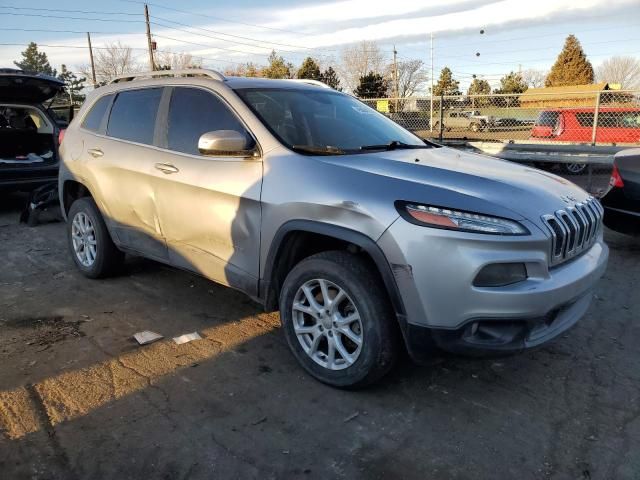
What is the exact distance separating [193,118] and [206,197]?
2.28 feet

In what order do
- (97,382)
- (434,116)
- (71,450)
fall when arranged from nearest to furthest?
(71,450), (97,382), (434,116)

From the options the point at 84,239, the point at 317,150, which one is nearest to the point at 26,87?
the point at 84,239

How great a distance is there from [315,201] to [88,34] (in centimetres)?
5535

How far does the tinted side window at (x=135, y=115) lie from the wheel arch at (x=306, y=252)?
65.6 inches

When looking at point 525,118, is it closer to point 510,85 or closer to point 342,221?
point 342,221

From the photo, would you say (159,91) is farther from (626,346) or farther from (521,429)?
(626,346)

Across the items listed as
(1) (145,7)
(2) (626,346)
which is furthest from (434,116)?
(1) (145,7)

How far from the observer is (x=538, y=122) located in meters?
13.7

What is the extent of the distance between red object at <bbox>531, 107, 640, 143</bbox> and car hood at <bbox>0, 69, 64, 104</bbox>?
11.0m

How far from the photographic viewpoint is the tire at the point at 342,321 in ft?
9.55

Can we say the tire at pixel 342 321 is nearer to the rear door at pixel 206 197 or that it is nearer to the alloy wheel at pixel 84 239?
the rear door at pixel 206 197

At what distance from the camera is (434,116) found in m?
15.1

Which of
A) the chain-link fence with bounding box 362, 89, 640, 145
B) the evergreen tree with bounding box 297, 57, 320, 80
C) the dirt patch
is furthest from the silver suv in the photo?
the evergreen tree with bounding box 297, 57, 320, 80

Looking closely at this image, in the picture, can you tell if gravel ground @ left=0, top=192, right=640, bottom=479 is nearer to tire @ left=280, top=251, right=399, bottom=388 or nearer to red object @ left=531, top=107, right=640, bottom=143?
tire @ left=280, top=251, right=399, bottom=388
